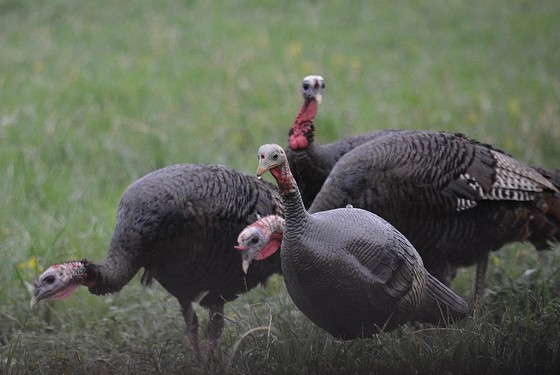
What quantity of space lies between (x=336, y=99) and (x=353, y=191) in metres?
4.45

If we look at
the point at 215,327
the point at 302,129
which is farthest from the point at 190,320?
the point at 302,129

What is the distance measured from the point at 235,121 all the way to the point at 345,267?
4.69 m

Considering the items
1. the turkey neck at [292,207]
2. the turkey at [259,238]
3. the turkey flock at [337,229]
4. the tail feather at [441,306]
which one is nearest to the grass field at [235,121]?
the tail feather at [441,306]

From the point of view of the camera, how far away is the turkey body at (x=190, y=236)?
178 inches

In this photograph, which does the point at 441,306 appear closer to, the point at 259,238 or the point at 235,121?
the point at 259,238

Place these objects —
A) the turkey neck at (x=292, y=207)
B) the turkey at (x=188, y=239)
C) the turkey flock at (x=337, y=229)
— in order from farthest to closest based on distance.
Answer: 1. the turkey at (x=188, y=239)
2. the turkey flock at (x=337, y=229)
3. the turkey neck at (x=292, y=207)

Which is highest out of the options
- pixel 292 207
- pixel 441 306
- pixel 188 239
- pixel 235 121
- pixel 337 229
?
pixel 292 207

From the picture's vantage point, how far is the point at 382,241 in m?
3.94

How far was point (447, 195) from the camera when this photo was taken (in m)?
4.85

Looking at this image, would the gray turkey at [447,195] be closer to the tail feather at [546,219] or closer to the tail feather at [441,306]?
the tail feather at [546,219]

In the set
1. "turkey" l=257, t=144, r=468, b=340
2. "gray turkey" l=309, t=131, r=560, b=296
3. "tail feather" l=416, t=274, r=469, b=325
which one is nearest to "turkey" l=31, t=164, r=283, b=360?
"gray turkey" l=309, t=131, r=560, b=296

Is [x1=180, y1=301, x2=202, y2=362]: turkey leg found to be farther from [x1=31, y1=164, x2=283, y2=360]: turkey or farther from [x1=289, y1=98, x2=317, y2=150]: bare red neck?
[x1=289, y1=98, x2=317, y2=150]: bare red neck

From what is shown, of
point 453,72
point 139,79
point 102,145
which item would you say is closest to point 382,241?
point 102,145

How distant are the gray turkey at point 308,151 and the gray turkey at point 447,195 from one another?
1.45 ft
